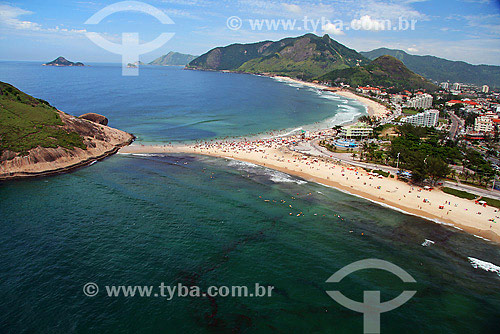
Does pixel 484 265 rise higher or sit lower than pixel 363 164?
lower

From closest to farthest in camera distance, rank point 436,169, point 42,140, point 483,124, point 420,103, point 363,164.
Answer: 1. point 436,169
2. point 42,140
3. point 363,164
4. point 483,124
5. point 420,103

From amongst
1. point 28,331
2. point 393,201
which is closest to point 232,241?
point 28,331

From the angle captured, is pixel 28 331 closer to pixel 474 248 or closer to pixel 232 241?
pixel 232 241

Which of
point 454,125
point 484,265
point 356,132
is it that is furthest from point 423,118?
point 484,265

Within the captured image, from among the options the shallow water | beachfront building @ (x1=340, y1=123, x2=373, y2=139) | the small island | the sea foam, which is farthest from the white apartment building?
the small island

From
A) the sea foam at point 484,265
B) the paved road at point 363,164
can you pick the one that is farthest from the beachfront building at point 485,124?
the sea foam at point 484,265

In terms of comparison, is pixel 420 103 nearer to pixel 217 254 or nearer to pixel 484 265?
pixel 484 265

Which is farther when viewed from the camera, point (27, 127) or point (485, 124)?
point (485, 124)
